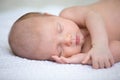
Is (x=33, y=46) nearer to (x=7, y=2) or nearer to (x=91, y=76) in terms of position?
(x=91, y=76)

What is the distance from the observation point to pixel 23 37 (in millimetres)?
1226

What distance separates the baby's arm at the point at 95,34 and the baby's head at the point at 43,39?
9 centimetres

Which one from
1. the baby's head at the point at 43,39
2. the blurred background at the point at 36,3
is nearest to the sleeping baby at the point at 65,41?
the baby's head at the point at 43,39

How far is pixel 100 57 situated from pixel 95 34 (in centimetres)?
13

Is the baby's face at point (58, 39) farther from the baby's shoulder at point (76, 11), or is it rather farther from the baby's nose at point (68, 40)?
the baby's shoulder at point (76, 11)

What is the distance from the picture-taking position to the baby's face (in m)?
1.23

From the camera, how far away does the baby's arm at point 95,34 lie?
114 centimetres

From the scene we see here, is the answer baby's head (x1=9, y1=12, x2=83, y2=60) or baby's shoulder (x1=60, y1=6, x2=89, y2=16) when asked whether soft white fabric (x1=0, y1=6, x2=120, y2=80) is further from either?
baby's shoulder (x1=60, y1=6, x2=89, y2=16)

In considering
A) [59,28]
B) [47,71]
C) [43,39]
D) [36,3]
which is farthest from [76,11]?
[36,3]

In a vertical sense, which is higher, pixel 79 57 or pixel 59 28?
pixel 59 28

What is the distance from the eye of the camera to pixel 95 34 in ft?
4.03

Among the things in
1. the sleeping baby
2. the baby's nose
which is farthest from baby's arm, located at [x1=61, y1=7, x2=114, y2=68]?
the baby's nose

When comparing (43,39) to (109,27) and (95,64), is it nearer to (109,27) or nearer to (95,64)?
(95,64)

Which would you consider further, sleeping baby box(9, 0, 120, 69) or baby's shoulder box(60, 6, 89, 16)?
baby's shoulder box(60, 6, 89, 16)
